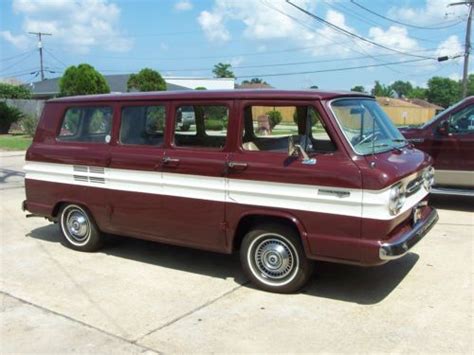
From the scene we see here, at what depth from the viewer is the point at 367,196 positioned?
461 cm

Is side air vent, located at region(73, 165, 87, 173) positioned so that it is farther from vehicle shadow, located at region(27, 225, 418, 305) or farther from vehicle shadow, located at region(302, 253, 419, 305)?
vehicle shadow, located at region(302, 253, 419, 305)

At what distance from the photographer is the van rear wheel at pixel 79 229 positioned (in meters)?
6.70

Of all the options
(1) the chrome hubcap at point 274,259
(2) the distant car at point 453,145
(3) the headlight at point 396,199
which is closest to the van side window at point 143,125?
(1) the chrome hubcap at point 274,259

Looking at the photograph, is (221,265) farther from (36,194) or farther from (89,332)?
(36,194)

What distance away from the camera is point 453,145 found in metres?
8.97

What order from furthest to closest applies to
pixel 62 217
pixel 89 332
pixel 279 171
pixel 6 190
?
pixel 6 190
pixel 62 217
pixel 279 171
pixel 89 332

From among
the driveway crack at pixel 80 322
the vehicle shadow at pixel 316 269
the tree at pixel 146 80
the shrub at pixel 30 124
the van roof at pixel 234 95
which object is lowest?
the driveway crack at pixel 80 322

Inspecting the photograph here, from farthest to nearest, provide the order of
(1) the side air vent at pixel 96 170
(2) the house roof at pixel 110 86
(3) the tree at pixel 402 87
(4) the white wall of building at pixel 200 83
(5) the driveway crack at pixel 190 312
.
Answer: (3) the tree at pixel 402 87 → (4) the white wall of building at pixel 200 83 → (2) the house roof at pixel 110 86 → (1) the side air vent at pixel 96 170 → (5) the driveway crack at pixel 190 312

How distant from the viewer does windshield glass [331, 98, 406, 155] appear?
4980 millimetres

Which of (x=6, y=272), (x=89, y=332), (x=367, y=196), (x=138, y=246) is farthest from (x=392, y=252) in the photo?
(x=6, y=272)

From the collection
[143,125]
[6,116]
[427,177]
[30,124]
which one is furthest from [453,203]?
[6,116]

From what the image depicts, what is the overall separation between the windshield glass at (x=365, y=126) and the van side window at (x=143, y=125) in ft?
6.53

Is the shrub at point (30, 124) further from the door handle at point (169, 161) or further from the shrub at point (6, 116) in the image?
the door handle at point (169, 161)

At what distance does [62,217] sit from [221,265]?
7.56ft
